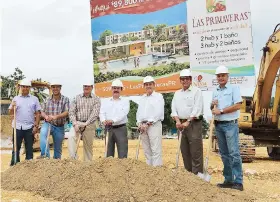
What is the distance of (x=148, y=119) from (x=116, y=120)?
51 cm

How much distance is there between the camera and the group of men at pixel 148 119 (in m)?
6.16

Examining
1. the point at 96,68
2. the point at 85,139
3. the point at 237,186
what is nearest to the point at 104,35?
the point at 96,68

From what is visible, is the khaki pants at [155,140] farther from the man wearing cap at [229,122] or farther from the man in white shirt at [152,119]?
the man wearing cap at [229,122]

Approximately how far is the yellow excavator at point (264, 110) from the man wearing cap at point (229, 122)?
4811 mm

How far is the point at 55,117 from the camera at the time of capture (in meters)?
7.56

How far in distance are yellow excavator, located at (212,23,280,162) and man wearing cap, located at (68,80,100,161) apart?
16.4 ft

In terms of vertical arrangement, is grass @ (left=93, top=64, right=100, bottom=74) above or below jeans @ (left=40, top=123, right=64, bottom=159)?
above

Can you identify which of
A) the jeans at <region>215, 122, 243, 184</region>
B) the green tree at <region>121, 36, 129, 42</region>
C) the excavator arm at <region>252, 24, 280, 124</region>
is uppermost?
the green tree at <region>121, 36, 129, 42</region>

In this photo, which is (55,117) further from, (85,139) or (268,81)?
(268,81)

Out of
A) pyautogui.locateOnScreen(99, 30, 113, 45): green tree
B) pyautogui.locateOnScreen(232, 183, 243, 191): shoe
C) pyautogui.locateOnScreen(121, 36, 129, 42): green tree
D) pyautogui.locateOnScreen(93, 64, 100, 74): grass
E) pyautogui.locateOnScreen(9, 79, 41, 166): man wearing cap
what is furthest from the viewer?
pyautogui.locateOnScreen(93, 64, 100, 74): grass

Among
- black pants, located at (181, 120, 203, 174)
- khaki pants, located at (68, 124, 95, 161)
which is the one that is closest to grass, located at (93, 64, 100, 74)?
khaki pants, located at (68, 124, 95, 161)

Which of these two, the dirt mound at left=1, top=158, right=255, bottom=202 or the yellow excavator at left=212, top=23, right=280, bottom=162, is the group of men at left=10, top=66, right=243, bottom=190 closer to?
the dirt mound at left=1, top=158, right=255, bottom=202

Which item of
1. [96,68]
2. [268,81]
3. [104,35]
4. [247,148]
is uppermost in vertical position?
[104,35]

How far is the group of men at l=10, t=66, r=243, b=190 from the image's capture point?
20.2 ft
